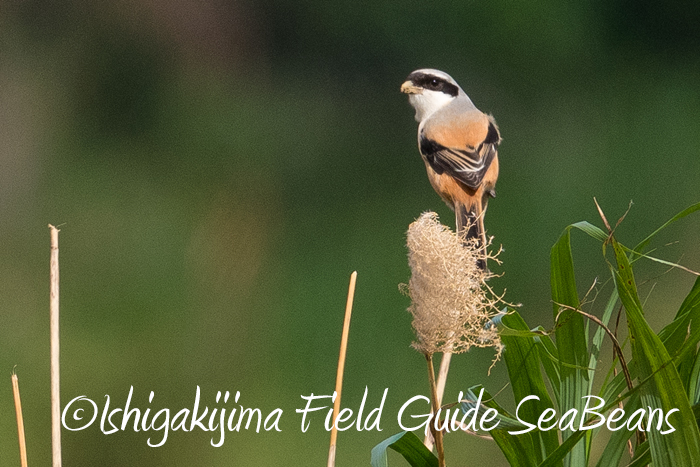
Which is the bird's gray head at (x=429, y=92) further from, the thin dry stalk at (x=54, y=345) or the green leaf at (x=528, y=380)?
the thin dry stalk at (x=54, y=345)

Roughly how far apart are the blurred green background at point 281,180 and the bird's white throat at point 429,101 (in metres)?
0.18

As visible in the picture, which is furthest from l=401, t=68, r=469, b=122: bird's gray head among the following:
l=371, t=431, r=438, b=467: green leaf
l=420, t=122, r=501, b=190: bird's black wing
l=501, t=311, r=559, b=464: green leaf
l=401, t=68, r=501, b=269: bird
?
l=371, t=431, r=438, b=467: green leaf

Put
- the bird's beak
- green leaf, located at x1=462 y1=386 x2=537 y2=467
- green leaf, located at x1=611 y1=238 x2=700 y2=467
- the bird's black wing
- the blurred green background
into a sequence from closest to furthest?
green leaf, located at x1=611 y1=238 x2=700 y2=467
green leaf, located at x1=462 y1=386 x2=537 y2=467
the bird's black wing
the bird's beak
the blurred green background

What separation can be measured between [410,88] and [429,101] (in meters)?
0.05

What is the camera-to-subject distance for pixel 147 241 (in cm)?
150

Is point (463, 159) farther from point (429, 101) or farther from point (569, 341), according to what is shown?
point (569, 341)

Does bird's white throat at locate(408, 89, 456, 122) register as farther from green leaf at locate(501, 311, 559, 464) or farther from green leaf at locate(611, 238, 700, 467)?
green leaf at locate(611, 238, 700, 467)

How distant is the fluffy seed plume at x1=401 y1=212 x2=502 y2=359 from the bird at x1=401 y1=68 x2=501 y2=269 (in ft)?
1.51

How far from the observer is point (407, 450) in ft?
1.94

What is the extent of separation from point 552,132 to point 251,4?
0.72 m

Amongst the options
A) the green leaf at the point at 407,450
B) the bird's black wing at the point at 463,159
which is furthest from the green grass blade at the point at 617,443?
the bird's black wing at the point at 463,159

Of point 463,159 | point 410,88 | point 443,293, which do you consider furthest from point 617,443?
point 410,88

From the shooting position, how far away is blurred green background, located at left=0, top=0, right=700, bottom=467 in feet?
4.74

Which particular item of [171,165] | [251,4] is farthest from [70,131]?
[251,4]
